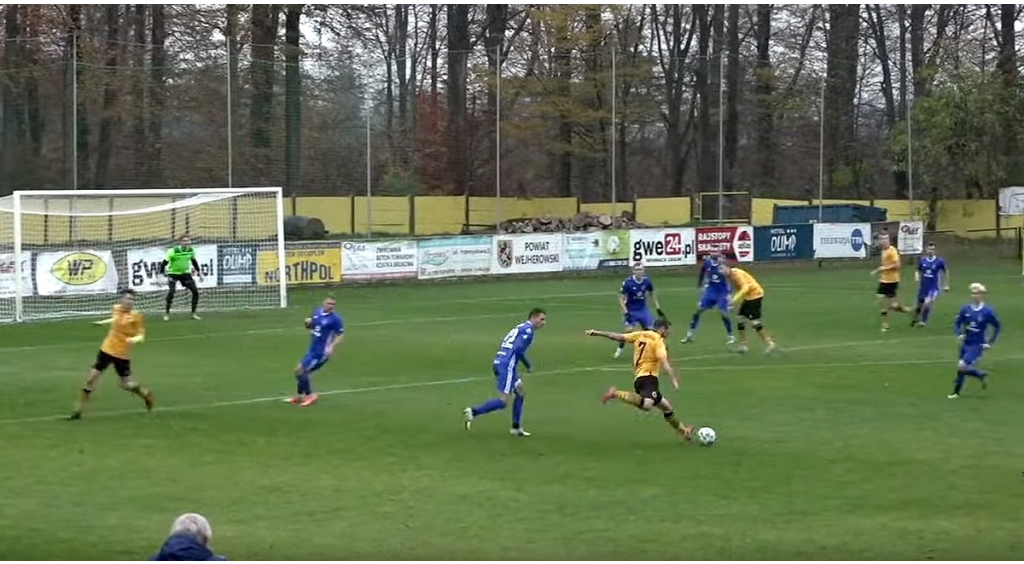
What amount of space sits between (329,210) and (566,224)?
11658mm

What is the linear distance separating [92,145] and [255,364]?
71.2ft

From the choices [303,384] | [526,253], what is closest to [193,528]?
[303,384]

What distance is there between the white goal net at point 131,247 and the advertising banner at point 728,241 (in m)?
17.4

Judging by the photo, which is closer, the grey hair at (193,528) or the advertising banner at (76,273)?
the grey hair at (193,528)

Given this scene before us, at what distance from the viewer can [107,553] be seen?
477 inches

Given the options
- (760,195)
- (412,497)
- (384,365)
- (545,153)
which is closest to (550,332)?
(384,365)

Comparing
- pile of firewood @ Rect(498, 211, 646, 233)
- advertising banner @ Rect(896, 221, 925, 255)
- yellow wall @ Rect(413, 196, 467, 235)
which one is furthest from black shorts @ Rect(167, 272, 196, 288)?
advertising banner @ Rect(896, 221, 925, 255)

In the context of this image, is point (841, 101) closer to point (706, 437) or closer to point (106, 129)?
point (106, 129)

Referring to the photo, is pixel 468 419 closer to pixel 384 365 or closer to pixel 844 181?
pixel 384 365

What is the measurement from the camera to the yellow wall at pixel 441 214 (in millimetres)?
55344

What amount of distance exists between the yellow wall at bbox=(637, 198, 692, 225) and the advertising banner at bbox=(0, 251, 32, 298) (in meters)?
33.1

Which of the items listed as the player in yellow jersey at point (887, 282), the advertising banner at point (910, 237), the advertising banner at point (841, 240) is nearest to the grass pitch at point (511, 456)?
the player in yellow jersey at point (887, 282)

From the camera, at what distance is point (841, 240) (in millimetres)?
55469

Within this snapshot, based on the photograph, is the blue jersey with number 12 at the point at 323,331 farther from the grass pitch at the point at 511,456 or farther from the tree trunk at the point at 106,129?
the tree trunk at the point at 106,129
